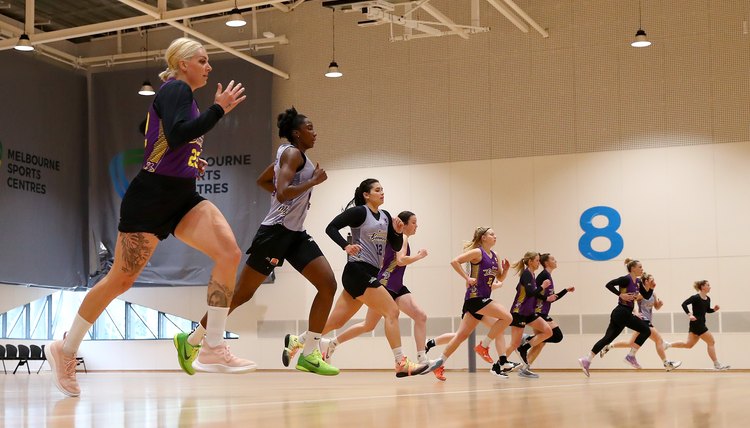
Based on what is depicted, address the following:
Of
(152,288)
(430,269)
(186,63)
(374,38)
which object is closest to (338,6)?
(374,38)

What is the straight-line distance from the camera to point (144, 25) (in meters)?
17.3

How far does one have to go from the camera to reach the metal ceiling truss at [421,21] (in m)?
15.7

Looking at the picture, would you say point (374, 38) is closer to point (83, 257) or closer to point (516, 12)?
point (516, 12)

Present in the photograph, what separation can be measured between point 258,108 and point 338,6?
15.1 feet

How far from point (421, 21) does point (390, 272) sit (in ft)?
26.9

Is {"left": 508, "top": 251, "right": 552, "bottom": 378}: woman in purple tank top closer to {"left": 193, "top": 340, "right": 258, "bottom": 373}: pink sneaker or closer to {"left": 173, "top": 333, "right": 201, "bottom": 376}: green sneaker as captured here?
{"left": 173, "top": 333, "right": 201, "bottom": 376}: green sneaker

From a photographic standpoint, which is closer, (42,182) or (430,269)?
(430,269)

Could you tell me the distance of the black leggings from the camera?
1382 cm

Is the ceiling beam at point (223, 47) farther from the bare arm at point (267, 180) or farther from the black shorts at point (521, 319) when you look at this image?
the bare arm at point (267, 180)

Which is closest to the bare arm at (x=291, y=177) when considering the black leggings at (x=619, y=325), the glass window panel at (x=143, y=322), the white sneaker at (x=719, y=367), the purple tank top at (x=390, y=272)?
the purple tank top at (x=390, y=272)

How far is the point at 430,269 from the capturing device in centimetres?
1834

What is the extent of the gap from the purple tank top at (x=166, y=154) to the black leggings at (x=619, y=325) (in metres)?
9.54

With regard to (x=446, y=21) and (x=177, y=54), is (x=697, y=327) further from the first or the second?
(x=177, y=54)

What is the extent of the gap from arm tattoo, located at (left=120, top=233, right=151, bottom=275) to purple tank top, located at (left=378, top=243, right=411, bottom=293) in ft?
14.7
